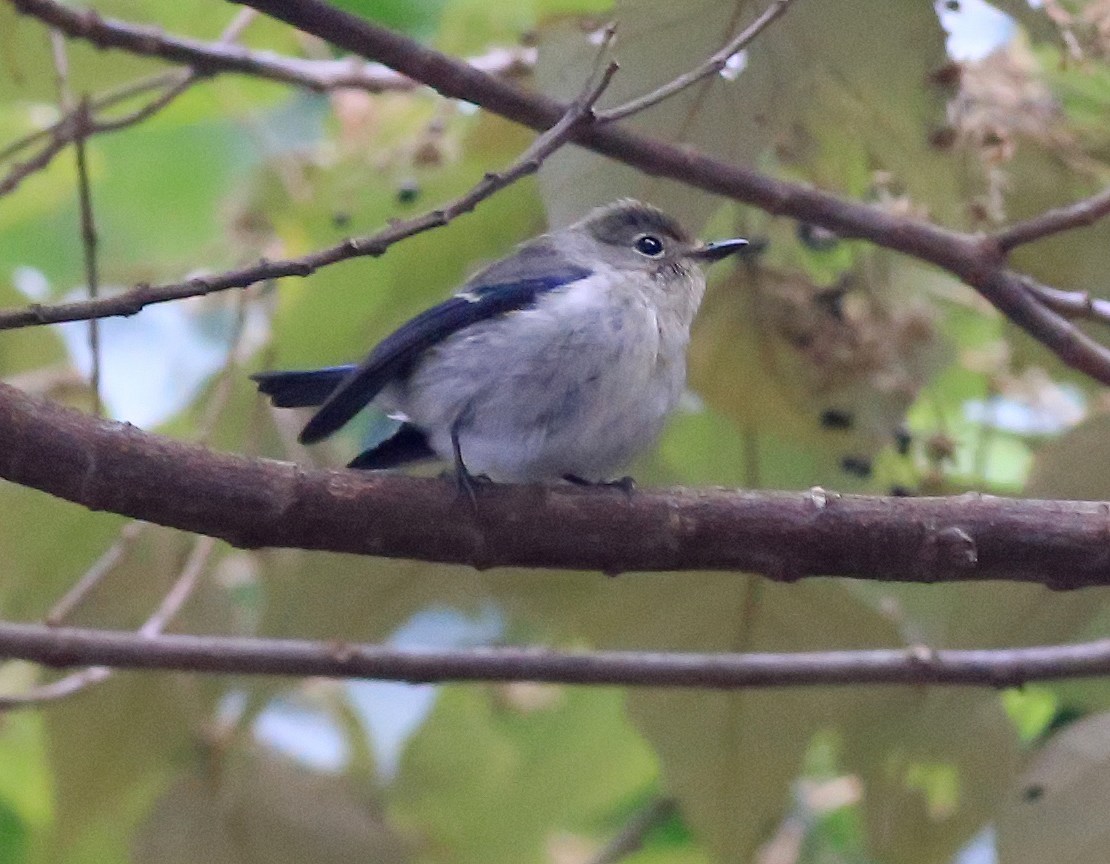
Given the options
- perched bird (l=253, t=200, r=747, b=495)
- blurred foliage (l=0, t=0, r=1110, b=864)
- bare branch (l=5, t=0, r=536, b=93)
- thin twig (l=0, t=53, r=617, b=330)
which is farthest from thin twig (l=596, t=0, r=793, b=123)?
perched bird (l=253, t=200, r=747, b=495)

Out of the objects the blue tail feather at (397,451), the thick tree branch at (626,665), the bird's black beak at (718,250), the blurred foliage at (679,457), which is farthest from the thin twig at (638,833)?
the bird's black beak at (718,250)

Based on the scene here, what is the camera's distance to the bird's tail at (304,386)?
5.69 feet

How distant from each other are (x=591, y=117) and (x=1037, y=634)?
0.97 metres

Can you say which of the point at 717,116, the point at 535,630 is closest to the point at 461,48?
the point at 717,116

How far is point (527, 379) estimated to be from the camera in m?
1.76

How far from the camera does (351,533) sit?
4.16 ft

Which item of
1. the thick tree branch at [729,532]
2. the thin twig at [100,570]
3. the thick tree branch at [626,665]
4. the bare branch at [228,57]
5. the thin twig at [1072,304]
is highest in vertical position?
the bare branch at [228,57]

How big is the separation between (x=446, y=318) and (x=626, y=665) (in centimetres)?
50

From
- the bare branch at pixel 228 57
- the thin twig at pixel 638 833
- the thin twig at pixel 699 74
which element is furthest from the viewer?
the thin twig at pixel 638 833

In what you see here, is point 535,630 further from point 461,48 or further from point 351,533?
point 351,533

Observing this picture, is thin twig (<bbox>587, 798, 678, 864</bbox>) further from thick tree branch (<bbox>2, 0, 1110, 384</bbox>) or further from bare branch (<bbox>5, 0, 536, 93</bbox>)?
bare branch (<bbox>5, 0, 536, 93</bbox>)

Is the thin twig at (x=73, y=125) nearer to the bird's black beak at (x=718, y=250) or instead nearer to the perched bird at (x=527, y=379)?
the perched bird at (x=527, y=379)

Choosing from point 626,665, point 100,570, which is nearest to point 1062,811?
point 626,665

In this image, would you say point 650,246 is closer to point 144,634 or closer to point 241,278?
point 144,634
